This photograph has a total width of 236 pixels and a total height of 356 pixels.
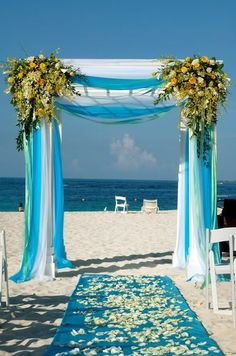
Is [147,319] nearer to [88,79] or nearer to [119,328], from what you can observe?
[119,328]

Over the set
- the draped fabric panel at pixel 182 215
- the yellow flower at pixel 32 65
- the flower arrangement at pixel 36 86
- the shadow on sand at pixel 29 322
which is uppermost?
the yellow flower at pixel 32 65

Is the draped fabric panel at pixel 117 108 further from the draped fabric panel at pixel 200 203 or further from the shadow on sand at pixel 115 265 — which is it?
the shadow on sand at pixel 115 265

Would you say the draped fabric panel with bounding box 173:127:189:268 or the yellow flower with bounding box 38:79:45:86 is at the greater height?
the yellow flower with bounding box 38:79:45:86

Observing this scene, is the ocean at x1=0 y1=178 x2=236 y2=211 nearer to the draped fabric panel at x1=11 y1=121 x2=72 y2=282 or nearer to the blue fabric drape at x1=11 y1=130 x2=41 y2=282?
the draped fabric panel at x1=11 y1=121 x2=72 y2=282

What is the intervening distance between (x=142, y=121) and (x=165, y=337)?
4479mm

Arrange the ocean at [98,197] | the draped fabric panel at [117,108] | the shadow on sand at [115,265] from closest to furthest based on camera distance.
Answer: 1. the draped fabric panel at [117,108]
2. the shadow on sand at [115,265]
3. the ocean at [98,197]

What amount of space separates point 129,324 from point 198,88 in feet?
13.3

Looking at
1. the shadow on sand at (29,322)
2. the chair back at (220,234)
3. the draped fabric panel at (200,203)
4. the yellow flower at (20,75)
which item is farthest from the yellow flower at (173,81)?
the shadow on sand at (29,322)

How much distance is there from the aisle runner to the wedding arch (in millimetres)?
1163

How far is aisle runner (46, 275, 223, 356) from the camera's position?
4129 millimetres

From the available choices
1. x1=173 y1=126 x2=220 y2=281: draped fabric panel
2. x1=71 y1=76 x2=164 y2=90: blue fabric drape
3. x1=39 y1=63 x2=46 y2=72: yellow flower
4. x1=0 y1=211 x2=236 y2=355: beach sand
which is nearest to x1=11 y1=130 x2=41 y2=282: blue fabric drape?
x1=0 y1=211 x2=236 y2=355: beach sand

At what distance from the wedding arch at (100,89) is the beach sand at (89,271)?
0.57m

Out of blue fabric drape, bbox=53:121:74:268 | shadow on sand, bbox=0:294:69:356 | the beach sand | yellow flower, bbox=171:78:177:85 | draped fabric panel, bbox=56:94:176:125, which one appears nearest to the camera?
shadow on sand, bbox=0:294:69:356

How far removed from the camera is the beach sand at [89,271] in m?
4.61
